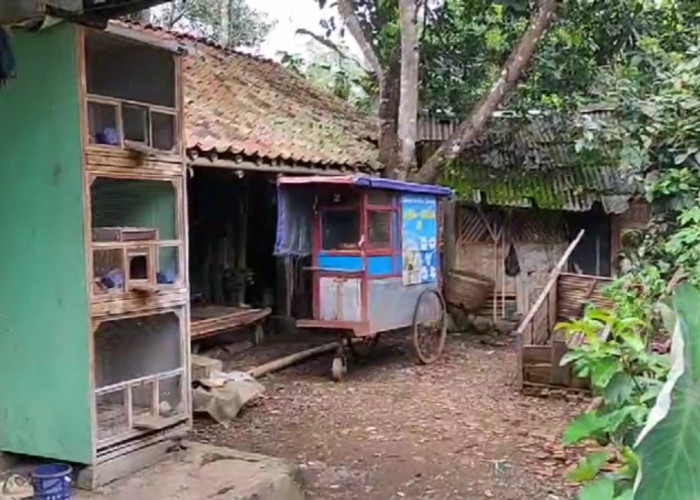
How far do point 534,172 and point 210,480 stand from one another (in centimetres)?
712

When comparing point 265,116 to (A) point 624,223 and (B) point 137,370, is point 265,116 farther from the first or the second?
(A) point 624,223

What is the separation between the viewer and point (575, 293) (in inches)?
313

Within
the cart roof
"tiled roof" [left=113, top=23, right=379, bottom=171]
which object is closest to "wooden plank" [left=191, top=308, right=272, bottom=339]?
the cart roof

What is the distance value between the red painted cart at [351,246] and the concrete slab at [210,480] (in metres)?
2.80

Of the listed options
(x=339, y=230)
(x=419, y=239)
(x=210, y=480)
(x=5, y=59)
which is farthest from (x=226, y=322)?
(x=5, y=59)

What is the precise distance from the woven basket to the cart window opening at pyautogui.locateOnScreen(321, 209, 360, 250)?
2736 millimetres

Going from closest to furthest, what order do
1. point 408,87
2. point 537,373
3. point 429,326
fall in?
point 537,373
point 429,326
point 408,87

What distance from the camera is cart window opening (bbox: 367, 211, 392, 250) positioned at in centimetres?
748

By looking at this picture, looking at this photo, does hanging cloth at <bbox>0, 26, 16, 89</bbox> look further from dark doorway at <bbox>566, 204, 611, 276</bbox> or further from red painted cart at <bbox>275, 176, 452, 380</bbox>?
dark doorway at <bbox>566, 204, 611, 276</bbox>

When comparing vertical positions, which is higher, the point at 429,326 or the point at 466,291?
the point at 466,291

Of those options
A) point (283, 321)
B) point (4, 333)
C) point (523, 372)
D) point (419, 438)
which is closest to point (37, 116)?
point (4, 333)

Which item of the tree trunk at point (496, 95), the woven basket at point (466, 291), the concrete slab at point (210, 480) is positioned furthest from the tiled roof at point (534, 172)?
the concrete slab at point (210, 480)

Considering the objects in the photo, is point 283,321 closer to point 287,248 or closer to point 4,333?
point 287,248

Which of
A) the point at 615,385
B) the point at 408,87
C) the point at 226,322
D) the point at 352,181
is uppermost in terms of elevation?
the point at 408,87
